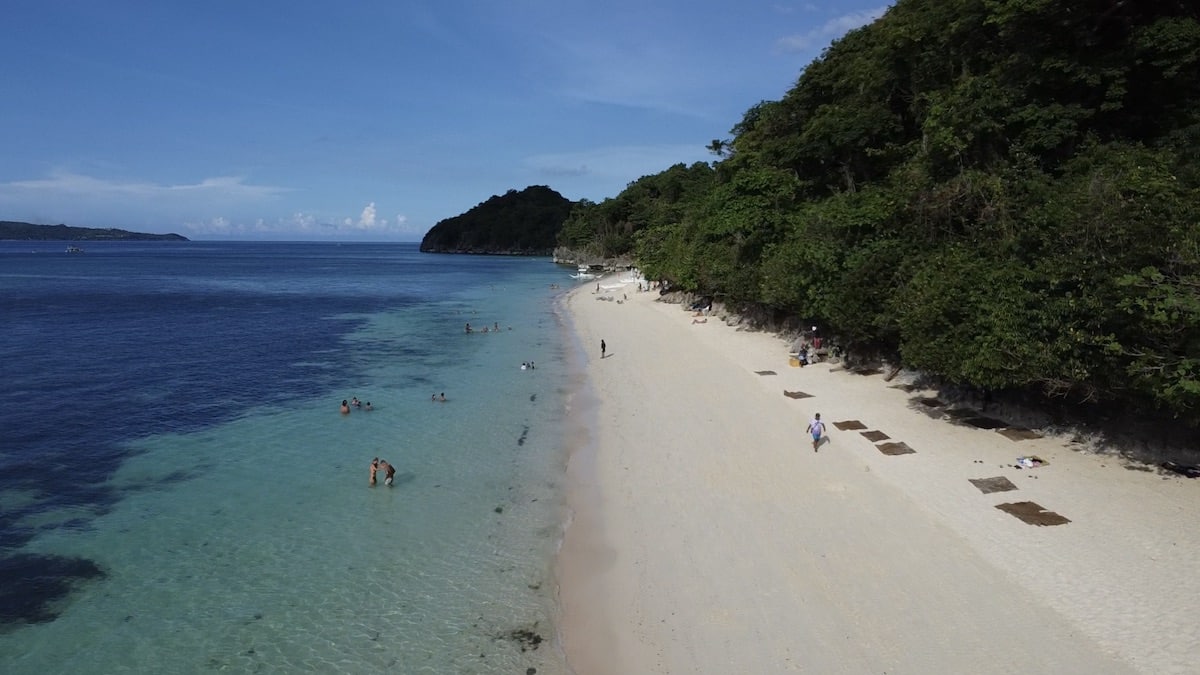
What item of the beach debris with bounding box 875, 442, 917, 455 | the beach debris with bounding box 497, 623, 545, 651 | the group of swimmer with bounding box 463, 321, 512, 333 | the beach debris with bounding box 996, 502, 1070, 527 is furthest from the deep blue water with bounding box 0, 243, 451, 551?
the beach debris with bounding box 996, 502, 1070, 527

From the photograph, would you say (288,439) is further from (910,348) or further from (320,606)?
(910,348)

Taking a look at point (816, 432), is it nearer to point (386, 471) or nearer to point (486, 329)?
point (386, 471)

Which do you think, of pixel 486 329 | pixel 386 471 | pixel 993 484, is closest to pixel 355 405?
pixel 386 471

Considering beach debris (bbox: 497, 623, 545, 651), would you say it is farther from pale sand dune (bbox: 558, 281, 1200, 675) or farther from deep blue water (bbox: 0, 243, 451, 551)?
deep blue water (bbox: 0, 243, 451, 551)

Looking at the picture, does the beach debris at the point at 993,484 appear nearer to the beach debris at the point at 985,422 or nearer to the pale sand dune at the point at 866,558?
the pale sand dune at the point at 866,558

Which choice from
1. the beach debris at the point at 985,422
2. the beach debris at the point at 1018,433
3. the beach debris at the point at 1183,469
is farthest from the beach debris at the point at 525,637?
the beach debris at the point at 1183,469

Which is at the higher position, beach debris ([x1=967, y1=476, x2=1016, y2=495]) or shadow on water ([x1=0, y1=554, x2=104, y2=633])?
beach debris ([x1=967, y1=476, x2=1016, y2=495])

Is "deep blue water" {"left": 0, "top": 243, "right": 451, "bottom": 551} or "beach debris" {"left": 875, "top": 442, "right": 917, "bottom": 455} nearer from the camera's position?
"beach debris" {"left": 875, "top": 442, "right": 917, "bottom": 455}
